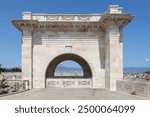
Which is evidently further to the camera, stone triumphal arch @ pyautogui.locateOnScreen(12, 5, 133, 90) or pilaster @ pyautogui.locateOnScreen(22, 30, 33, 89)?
stone triumphal arch @ pyautogui.locateOnScreen(12, 5, 133, 90)

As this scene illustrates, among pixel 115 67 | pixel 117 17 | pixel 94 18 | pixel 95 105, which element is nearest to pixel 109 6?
pixel 117 17

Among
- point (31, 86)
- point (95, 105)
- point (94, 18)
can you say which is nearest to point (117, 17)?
point (94, 18)

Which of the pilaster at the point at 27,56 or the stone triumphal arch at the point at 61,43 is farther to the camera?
the stone triumphal arch at the point at 61,43

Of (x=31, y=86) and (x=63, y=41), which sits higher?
(x=63, y=41)

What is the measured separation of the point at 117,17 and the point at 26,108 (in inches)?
577

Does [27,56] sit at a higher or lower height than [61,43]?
lower

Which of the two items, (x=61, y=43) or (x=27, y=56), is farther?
(x=61, y=43)

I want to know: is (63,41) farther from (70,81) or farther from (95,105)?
(95,105)

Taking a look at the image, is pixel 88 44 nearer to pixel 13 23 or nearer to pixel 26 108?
pixel 13 23

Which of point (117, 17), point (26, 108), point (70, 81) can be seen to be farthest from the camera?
point (70, 81)

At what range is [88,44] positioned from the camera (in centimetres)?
2270

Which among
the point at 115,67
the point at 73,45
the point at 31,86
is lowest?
the point at 31,86

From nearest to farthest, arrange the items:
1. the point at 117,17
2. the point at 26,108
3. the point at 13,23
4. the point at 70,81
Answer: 1. the point at 26,108
2. the point at 117,17
3. the point at 13,23
4. the point at 70,81

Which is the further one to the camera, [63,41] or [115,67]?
[63,41]
